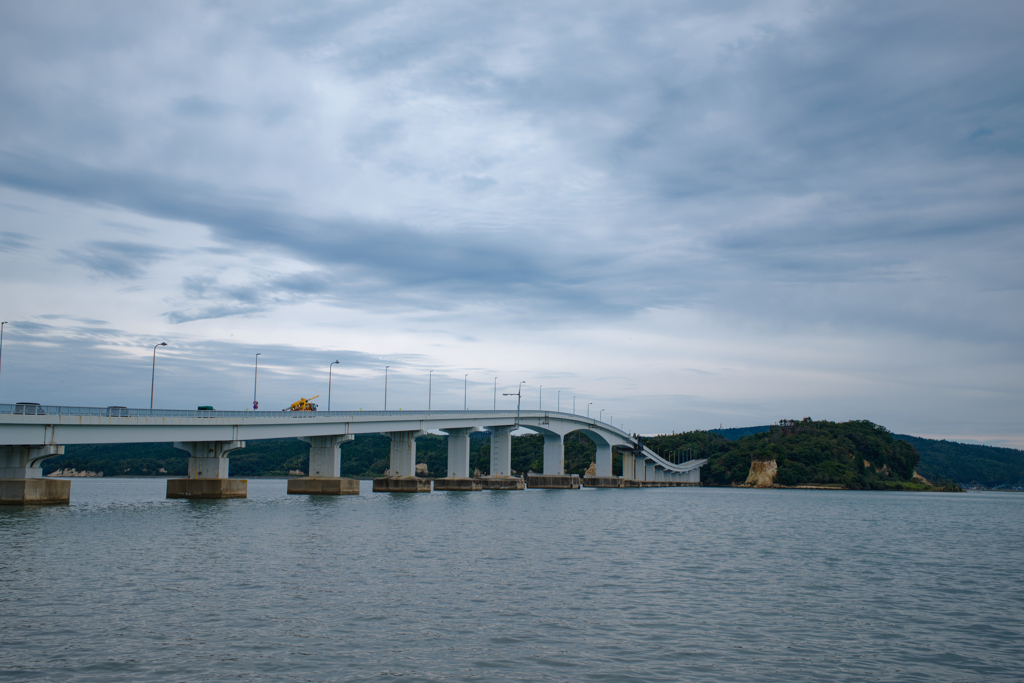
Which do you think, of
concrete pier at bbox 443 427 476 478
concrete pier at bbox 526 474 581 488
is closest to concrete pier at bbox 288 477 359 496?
concrete pier at bbox 443 427 476 478

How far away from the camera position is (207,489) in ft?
264

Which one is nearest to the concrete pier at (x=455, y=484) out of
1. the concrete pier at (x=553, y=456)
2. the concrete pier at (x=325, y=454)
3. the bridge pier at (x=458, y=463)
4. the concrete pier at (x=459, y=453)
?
the bridge pier at (x=458, y=463)

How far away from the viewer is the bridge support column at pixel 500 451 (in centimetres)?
14425

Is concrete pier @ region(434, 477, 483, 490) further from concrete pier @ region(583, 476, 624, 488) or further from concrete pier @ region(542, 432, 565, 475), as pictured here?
concrete pier @ region(583, 476, 624, 488)

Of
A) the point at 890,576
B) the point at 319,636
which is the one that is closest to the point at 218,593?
the point at 319,636

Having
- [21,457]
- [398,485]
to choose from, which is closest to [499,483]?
[398,485]

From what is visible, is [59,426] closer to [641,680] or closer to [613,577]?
[613,577]

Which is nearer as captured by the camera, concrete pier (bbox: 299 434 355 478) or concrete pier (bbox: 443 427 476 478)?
concrete pier (bbox: 299 434 355 478)

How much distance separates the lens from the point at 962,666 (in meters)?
19.1

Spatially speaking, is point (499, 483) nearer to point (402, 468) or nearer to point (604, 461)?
point (402, 468)

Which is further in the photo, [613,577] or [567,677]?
[613,577]

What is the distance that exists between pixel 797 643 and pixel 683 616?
3.88 meters

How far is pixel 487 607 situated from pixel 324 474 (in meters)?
76.3

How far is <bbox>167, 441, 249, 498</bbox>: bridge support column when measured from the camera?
7838cm
